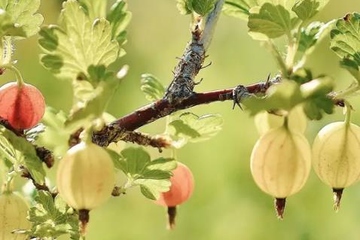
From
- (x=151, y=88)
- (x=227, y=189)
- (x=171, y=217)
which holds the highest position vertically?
(x=151, y=88)

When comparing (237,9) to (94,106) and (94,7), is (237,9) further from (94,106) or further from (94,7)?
(94,106)

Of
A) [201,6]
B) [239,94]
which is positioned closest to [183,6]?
[201,6]

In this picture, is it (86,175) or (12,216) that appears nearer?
(86,175)

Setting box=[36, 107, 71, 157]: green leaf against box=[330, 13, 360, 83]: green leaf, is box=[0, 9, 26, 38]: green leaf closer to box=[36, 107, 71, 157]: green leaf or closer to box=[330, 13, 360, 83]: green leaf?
box=[36, 107, 71, 157]: green leaf

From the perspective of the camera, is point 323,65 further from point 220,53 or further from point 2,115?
point 2,115

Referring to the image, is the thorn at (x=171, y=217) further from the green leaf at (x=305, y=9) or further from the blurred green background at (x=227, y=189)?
the blurred green background at (x=227, y=189)

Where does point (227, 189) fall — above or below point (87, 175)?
below

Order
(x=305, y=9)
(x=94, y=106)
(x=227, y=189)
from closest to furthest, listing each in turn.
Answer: (x=94, y=106) < (x=305, y=9) < (x=227, y=189)
